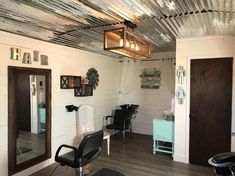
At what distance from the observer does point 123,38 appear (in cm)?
219

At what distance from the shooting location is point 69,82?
4.01 m

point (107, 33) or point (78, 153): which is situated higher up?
point (107, 33)

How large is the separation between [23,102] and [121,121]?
267 centimetres

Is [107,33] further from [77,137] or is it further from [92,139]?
[77,137]

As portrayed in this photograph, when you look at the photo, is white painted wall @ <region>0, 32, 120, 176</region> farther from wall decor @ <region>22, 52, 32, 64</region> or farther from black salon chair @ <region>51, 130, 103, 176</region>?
black salon chair @ <region>51, 130, 103, 176</region>

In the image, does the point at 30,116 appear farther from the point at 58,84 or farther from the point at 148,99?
the point at 148,99

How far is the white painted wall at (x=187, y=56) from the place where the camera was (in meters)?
3.42

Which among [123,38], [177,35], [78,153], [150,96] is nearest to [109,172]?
[78,153]

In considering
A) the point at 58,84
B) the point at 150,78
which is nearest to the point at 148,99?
the point at 150,78

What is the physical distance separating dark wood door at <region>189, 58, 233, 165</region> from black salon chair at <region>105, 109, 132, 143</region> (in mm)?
1767

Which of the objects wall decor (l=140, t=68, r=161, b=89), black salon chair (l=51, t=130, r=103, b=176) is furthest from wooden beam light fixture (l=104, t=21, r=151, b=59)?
wall decor (l=140, t=68, r=161, b=89)

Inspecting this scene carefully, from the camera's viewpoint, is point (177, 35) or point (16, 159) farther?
point (177, 35)

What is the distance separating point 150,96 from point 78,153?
358 centimetres

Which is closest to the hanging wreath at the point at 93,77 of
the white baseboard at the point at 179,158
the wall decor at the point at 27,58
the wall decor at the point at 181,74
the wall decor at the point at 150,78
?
the wall decor at the point at 150,78
